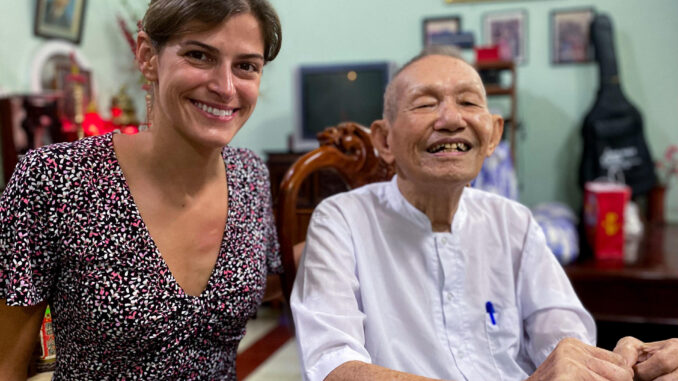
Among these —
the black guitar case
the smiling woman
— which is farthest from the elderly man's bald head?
the black guitar case

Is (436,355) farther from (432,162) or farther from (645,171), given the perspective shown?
(645,171)

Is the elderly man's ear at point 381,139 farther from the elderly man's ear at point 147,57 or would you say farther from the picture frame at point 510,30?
the picture frame at point 510,30

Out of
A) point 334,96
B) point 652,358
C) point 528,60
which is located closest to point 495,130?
point 652,358

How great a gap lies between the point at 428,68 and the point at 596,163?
342cm

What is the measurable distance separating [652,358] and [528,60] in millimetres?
3850

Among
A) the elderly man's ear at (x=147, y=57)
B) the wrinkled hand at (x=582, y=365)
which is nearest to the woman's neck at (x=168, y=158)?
the elderly man's ear at (x=147, y=57)

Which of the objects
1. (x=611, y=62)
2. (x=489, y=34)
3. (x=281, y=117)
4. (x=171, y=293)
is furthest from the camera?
(x=281, y=117)

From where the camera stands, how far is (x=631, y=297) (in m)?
2.92

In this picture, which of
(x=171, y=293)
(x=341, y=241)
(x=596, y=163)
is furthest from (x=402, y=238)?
(x=596, y=163)

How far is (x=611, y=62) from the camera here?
4.16 meters

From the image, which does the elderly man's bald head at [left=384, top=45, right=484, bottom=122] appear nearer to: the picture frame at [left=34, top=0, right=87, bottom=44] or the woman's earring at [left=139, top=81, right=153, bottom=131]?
the woman's earring at [left=139, top=81, right=153, bottom=131]

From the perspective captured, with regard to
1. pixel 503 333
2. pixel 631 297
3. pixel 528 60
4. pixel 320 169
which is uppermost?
pixel 528 60

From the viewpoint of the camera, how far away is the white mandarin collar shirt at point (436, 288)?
3.97ft

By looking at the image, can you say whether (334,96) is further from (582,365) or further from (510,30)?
(582,365)
